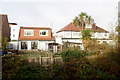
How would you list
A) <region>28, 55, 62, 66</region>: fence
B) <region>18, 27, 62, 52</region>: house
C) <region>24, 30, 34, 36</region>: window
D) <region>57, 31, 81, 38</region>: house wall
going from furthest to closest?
<region>57, 31, 81, 38</region>: house wall → <region>24, 30, 34, 36</region>: window → <region>18, 27, 62, 52</region>: house → <region>28, 55, 62, 66</region>: fence

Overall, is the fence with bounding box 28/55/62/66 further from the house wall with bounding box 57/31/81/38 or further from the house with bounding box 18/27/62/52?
the house wall with bounding box 57/31/81/38

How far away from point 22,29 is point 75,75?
24854 millimetres

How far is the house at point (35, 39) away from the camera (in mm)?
28844

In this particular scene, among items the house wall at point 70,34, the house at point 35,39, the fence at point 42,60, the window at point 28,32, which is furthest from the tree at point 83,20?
the fence at point 42,60

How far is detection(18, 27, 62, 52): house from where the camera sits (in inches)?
1136

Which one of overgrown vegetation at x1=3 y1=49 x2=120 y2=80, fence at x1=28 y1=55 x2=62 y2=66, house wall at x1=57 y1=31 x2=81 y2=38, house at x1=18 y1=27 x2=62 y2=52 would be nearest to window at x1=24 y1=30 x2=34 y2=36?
house at x1=18 y1=27 x2=62 y2=52

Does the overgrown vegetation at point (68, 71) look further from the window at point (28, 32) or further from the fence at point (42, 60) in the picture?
the window at point (28, 32)

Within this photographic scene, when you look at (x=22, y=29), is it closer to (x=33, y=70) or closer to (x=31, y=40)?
(x=31, y=40)

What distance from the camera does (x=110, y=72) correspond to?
8938 mm

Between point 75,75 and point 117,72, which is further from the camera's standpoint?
point 117,72

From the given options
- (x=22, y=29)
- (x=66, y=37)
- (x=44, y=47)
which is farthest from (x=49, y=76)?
(x=66, y=37)

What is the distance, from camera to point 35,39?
29.0m

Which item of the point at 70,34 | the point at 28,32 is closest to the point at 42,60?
the point at 28,32

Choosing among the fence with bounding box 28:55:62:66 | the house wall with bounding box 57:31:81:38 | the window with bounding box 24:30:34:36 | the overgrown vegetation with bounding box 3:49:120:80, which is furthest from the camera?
the house wall with bounding box 57:31:81:38
